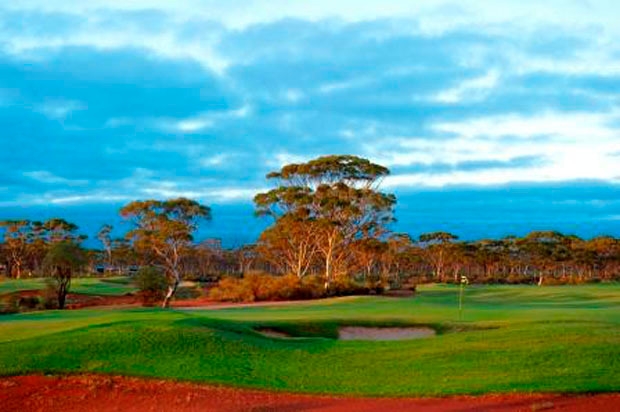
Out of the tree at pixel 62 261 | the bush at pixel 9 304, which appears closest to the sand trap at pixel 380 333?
the bush at pixel 9 304

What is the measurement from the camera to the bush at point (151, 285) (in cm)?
5025

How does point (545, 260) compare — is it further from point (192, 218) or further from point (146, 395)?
point (146, 395)

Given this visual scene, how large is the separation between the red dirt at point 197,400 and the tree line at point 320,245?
98.8 ft

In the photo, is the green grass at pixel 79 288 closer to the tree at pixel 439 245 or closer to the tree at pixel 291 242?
the tree at pixel 291 242

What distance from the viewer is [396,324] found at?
31.7 m

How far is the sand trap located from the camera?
29.7 m

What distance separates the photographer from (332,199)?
64875 mm

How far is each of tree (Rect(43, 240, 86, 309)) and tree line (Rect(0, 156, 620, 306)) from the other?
0.30 ft

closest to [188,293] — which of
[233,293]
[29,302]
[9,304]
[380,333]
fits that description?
[233,293]

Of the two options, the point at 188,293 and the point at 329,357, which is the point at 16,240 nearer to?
the point at 188,293

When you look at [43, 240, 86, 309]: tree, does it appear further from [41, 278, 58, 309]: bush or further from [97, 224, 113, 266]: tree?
[97, 224, 113, 266]: tree

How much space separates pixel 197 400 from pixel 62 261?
32.8m

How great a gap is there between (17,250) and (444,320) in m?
86.7

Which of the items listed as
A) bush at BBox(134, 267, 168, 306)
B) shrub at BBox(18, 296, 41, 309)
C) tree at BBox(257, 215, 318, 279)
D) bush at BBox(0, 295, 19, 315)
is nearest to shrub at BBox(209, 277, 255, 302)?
tree at BBox(257, 215, 318, 279)
